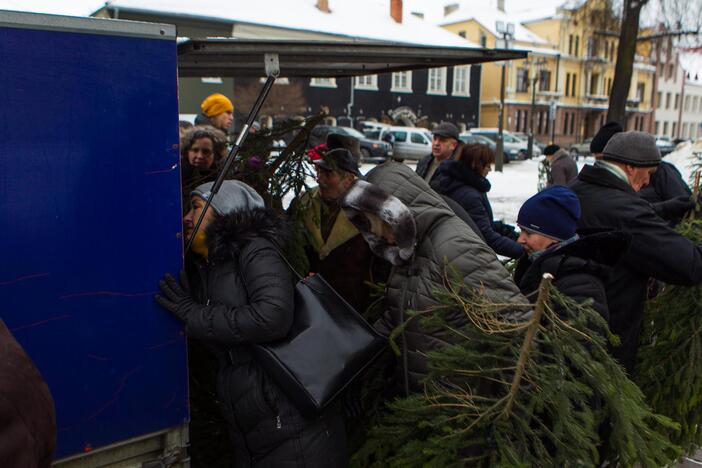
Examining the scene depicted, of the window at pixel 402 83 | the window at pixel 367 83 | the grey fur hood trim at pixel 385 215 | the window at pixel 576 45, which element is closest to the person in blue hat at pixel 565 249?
the grey fur hood trim at pixel 385 215

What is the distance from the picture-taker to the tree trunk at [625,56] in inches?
491

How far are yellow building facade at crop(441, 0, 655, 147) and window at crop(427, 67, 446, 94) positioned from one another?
13.8ft

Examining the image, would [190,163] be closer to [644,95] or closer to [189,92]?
[189,92]

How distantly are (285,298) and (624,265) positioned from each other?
149 centimetres

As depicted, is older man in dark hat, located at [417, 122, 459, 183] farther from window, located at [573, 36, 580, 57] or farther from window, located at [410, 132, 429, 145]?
window, located at [573, 36, 580, 57]

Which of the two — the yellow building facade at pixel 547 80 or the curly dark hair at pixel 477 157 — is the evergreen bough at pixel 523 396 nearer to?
the curly dark hair at pixel 477 157

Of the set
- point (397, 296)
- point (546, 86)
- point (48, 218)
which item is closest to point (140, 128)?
point (48, 218)

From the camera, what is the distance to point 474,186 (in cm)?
461

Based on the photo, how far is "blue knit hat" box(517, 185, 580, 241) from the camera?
2432mm

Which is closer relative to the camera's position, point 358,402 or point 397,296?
point 397,296

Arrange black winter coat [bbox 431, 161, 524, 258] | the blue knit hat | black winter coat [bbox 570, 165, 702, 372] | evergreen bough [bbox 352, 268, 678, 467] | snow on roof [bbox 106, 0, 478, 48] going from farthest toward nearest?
1. snow on roof [bbox 106, 0, 478, 48]
2. black winter coat [bbox 431, 161, 524, 258]
3. black winter coat [bbox 570, 165, 702, 372]
4. the blue knit hat
5. evergreen bough [bbox 352, 268, 678, 467]

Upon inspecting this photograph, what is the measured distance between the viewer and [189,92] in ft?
87.8

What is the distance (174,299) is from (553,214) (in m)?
1.44

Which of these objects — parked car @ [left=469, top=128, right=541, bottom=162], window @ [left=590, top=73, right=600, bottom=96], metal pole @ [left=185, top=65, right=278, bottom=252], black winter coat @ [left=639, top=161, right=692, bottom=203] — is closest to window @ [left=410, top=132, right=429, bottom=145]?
parked car @ [left=469, top=128, right=541, bottom=162]
